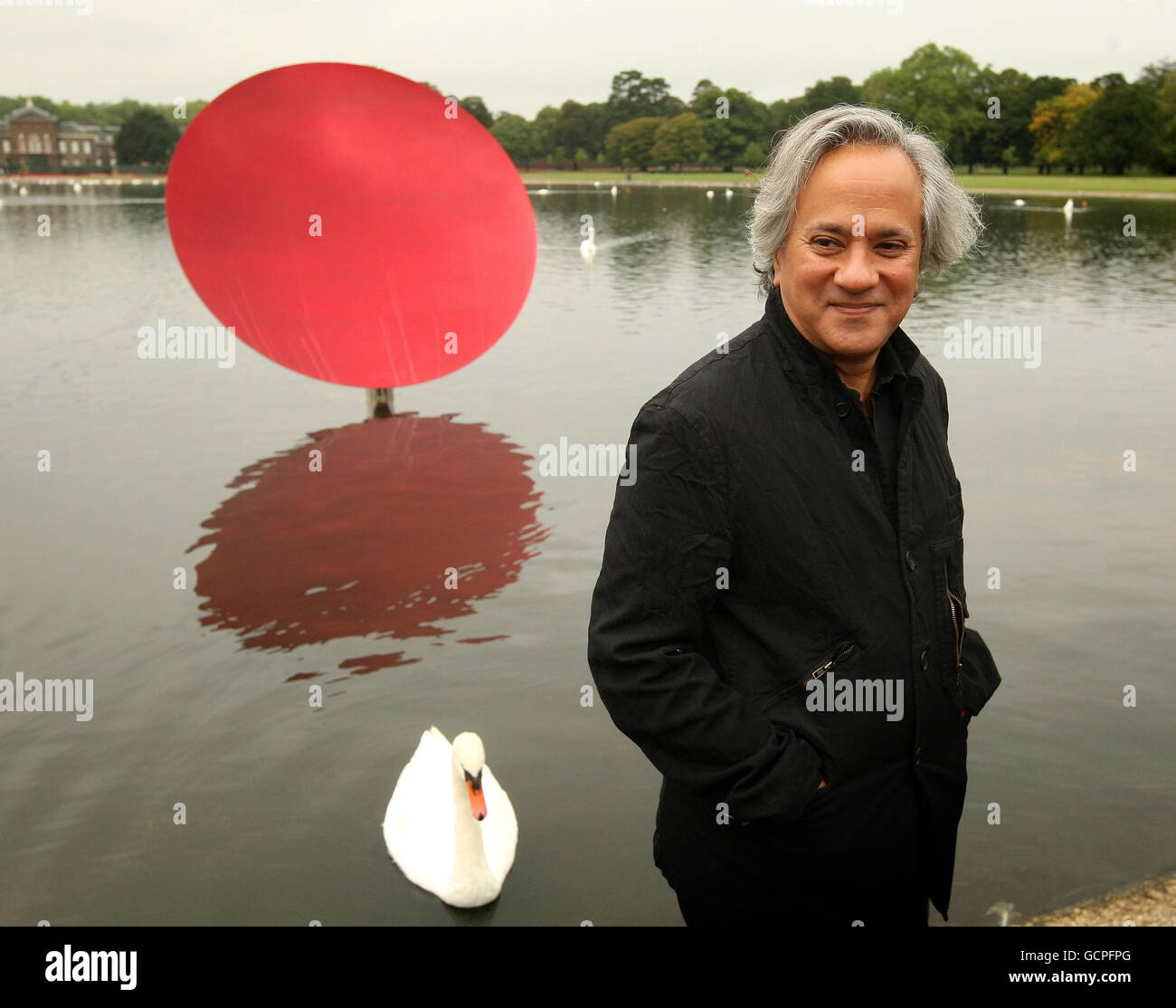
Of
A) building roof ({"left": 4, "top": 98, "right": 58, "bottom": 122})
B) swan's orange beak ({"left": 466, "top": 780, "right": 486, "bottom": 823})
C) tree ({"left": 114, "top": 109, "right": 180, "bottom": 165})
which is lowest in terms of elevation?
swan's orange beak ({"left": 466, "top": 780, "right": 486, "bottom": 823})

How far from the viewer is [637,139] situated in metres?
126

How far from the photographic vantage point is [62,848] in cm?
584

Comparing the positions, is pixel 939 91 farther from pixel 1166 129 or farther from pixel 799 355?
pixel 799 355

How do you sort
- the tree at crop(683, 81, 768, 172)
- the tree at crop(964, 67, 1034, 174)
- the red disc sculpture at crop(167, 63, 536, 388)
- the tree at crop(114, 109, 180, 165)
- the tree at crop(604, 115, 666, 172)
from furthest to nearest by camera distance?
1. the tree at crop(114, 109, 180, 165)
2. the tree at crop(604, 115, 666, 172)
3. the tree at crop(683, 81, 768, 172)
4. the tree at crop(964, 67, 1034, 174)
5. the red disc sculpture at crop(167, 63, 536, 388)

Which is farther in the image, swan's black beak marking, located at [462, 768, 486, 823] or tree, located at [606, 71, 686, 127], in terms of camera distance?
tree, located at [606, 71, 686, 127]

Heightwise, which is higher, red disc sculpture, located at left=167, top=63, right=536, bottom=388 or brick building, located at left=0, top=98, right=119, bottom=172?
brick building, located at left=0, top=98, right=119, bottom=172

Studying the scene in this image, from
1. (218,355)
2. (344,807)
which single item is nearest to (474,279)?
(218,355)

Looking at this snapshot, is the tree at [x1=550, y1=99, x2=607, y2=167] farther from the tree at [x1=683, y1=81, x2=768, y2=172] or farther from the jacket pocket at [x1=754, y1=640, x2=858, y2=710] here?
the jacket pocket at [x1=754, y1=640, x2=858, y2=710]

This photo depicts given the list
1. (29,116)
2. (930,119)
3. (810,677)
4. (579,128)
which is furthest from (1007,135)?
(29,116)

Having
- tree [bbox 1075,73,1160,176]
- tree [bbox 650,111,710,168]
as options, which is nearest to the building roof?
tree [bbox 650,111,710,168]

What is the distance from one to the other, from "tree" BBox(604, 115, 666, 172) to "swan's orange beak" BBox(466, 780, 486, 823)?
406 ft

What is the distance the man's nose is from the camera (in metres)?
2.37

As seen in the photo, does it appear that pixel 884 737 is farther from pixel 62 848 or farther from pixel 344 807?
pixel 62 848

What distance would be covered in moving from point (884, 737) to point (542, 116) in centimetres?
15101
